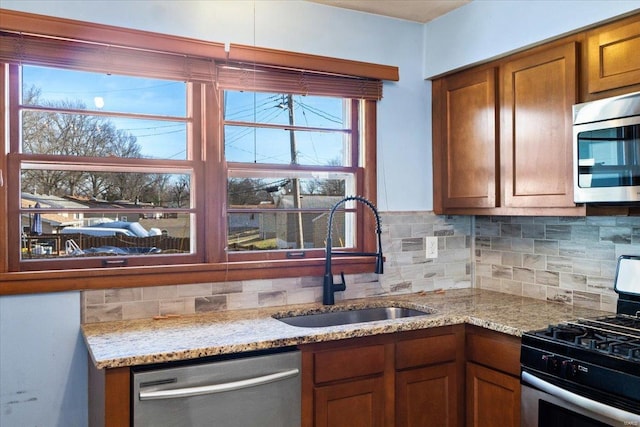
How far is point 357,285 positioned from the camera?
2.85 metres

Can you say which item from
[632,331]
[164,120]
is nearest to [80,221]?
[164,120]

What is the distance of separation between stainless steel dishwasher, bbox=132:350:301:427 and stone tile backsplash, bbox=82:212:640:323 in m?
0.63

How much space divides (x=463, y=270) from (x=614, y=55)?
59.8 inches

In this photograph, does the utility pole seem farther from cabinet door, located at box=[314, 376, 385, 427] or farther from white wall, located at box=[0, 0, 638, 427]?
cabinet door, located at box=[314, 376, 385, 427]

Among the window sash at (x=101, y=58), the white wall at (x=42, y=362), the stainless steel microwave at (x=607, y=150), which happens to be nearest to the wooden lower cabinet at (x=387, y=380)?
the stainless steel microwave at (x=607, y=150)

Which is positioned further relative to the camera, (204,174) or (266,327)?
(204,174)

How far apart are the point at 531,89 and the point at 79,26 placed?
2090mm

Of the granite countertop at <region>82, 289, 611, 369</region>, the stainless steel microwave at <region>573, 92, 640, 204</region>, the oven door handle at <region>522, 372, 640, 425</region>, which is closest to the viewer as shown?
the oven door handle at <region>522, 372, 640, 425</region>

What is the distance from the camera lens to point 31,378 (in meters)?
2.11

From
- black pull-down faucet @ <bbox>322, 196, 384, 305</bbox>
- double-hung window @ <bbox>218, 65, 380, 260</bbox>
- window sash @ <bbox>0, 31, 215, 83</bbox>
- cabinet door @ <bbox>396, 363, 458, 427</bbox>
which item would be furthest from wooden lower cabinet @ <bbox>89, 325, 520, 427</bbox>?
window sash @ <bbox>0, 31, 215, 83</bbox>

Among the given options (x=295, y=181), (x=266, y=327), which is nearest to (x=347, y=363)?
(x=266, y=327)

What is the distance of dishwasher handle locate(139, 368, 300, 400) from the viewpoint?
1.71 metres

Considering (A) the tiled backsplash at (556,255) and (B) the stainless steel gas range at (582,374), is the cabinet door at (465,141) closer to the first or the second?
(A) the tiled backsplash at (556,255)

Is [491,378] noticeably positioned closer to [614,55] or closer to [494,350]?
[494,350]
